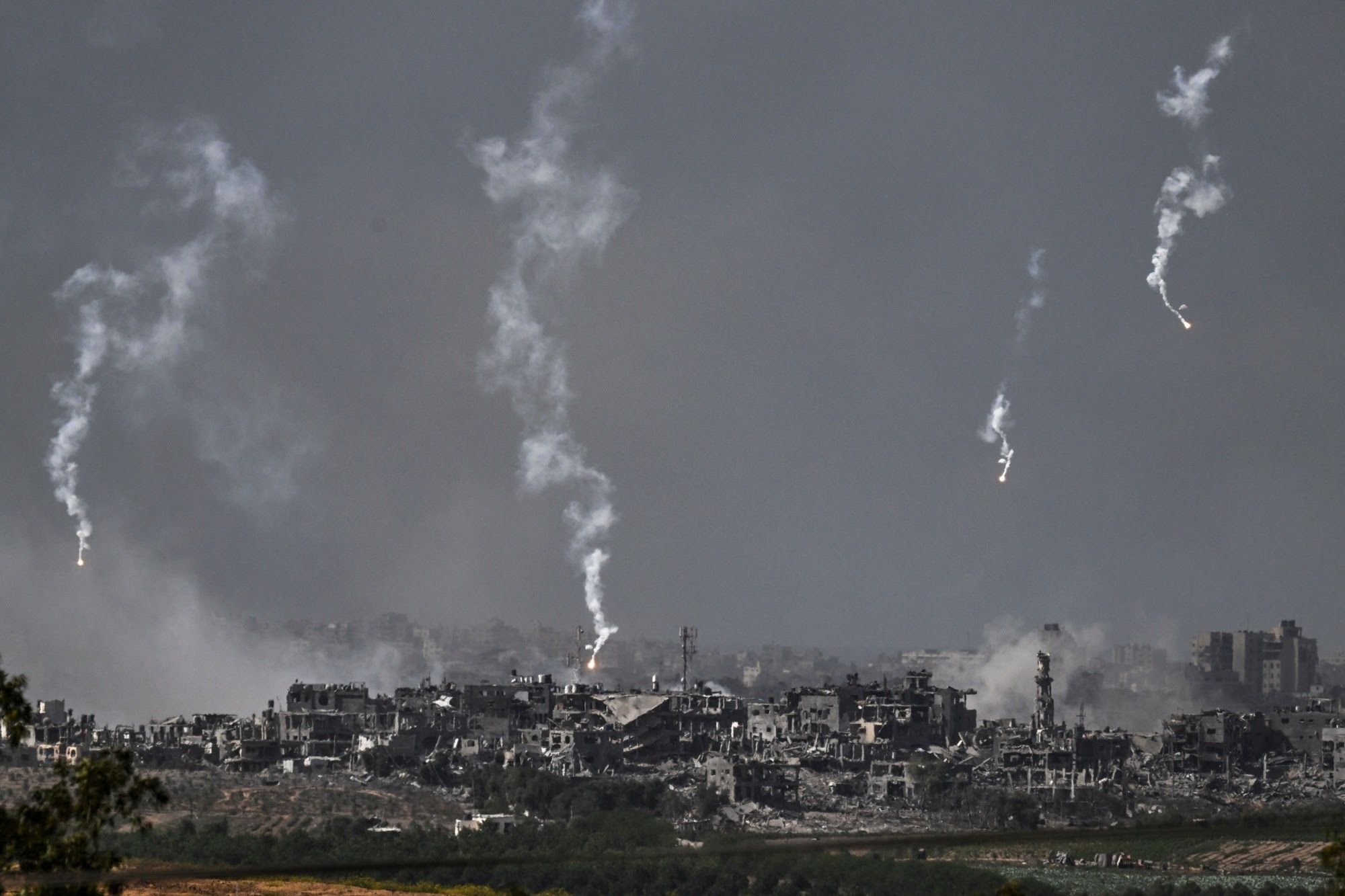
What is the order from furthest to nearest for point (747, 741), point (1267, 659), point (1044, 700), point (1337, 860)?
point (1267, 659) < point (1044, 700) < point (747, 741) < point (1337, 860)

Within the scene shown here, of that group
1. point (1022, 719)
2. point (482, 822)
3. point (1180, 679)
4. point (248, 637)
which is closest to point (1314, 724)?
point (1022, 719)

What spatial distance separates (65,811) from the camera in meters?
21.2

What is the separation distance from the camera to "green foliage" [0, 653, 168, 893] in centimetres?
2077

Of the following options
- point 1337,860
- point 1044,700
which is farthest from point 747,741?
point 1337,860

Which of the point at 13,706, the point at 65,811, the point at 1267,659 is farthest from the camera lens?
the point at 1267,659

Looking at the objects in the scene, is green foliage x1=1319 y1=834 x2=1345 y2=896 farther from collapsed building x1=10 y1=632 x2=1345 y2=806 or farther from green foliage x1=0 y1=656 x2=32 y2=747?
collapsed building x1=10 y1=632 x2=1345 y2=806

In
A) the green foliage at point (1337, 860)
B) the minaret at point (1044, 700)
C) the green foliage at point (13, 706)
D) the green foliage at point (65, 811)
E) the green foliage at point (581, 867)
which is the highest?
the minaret at point (1044, 700)

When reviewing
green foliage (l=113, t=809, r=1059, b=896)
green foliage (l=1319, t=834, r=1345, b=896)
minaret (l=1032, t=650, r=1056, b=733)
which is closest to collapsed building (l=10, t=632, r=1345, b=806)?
minaret (l=1032, t=650, r=1056, b=733)

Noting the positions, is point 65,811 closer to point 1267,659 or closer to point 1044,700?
point 1044,700

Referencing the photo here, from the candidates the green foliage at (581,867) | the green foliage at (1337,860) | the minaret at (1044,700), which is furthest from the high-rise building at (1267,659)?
the green foliage at (1337,860)

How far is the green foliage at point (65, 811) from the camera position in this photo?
20.8 meters

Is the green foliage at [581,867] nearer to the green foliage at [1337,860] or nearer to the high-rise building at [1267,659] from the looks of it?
the green foliage at [1337,860]

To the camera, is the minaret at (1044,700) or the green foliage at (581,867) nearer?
the green foliage at (581,867)

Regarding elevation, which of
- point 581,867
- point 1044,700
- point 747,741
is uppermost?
point 1044,700
